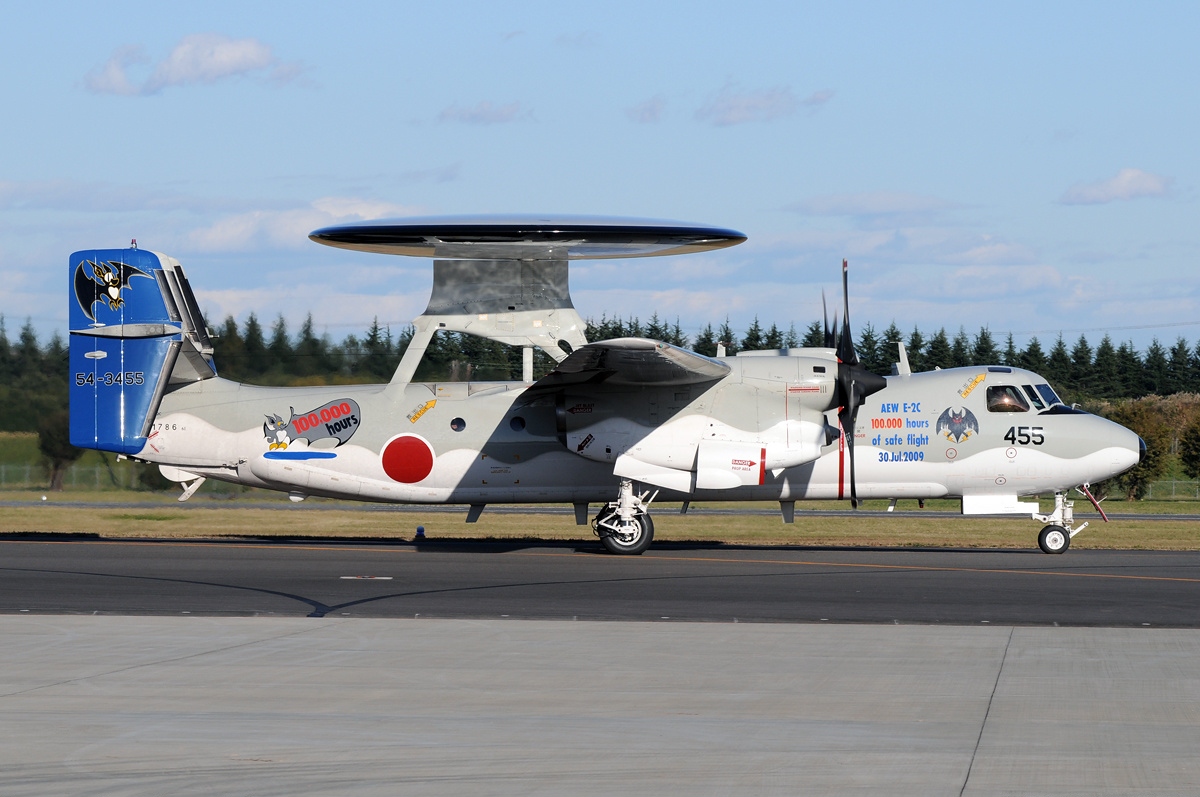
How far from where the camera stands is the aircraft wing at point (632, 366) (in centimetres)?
1931

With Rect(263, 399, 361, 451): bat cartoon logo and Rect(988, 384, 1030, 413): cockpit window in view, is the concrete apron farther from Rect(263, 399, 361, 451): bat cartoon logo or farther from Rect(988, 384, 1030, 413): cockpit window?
Rect(988, 384, 1030, 413): cockpit window

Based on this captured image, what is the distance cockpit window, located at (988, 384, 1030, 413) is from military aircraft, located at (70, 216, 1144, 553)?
1.4 inches

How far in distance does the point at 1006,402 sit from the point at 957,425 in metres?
1.03

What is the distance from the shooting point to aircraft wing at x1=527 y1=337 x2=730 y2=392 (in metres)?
19.3

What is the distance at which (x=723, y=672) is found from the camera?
33.9ft

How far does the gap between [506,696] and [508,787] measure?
8.47 ft

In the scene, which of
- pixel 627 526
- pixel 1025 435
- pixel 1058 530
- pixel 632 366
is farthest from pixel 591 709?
pixel 1025 435

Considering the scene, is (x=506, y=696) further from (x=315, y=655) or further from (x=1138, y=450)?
(x=1138, y=450)

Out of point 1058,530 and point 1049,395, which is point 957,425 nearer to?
point 1049,395

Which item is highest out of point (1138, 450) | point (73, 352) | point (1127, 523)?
point (73, 352)

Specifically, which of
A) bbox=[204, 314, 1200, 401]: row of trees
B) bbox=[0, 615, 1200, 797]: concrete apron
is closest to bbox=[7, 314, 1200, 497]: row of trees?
bbox=[204, 314, 1200, 401]: row of trees

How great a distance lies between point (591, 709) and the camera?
8.83 metres

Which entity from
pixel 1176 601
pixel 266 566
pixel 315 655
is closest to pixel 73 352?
pixel 266 566

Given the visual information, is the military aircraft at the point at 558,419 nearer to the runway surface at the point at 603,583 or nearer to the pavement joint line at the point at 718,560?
the pavement joint line at the point at 718,560
